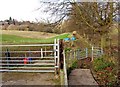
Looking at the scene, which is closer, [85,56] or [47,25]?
[47,25]

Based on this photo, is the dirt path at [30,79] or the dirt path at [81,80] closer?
the dirt path at [30,79]

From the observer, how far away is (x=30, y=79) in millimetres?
7270

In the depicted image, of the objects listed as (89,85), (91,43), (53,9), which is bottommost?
(89,85)

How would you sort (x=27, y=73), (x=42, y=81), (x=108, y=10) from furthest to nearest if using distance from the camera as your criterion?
(x=108, y=10) < (x=27, y=73) < (x=42, y=81)

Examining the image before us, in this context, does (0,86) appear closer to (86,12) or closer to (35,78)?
(35,78)

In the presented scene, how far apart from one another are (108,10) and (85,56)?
20.1 ft

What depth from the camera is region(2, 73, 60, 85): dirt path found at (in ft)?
22.0

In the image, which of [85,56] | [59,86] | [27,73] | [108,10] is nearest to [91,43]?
[85,56]

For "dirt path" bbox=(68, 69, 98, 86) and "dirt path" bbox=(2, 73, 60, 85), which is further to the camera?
"dirt path" bbox=(68, 69, 98, 86)

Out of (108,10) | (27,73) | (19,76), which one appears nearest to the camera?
(19,76)

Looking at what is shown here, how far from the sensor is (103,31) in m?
15.7

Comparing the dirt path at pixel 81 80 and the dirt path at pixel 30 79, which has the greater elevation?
the dirt path at pixel 30 79

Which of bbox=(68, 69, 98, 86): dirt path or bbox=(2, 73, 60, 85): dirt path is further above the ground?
bbox=(2, 73, 60, 85): dirt path

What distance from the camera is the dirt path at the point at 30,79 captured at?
672cm
